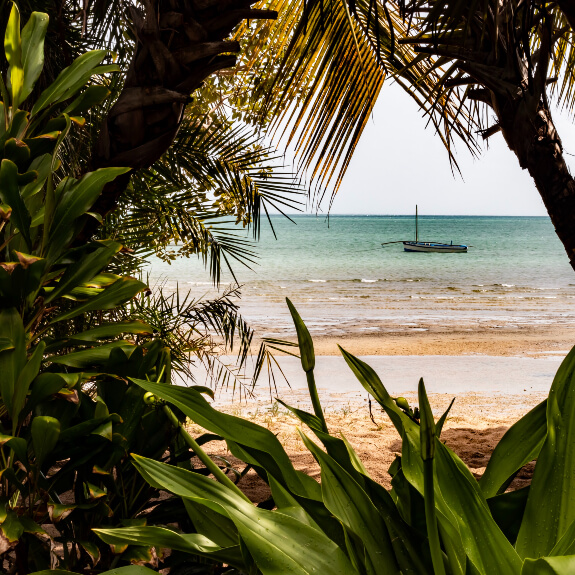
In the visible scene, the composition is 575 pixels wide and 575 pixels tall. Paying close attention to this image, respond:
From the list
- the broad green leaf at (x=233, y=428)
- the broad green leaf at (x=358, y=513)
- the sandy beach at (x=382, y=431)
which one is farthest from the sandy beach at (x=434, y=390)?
the broad green leaf at (x=358, y=513)

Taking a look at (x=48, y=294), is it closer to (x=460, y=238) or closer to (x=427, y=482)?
(x=427, y=482)

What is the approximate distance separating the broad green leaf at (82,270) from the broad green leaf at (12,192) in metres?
0.15

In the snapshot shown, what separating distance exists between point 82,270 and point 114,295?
0.11 m

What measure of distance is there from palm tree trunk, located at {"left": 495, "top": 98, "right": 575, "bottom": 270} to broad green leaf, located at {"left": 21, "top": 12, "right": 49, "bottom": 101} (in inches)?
81.1

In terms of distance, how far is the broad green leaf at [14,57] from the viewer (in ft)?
→ 4.91

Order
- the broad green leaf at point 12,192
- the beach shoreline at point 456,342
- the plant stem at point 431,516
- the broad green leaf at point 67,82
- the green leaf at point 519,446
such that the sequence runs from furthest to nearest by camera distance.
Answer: the beach shoreline at point 456,342, the broad green leaf at point 67,82, the broad green leaf at point 12,192, the green leaf at point 519,446, the plant stem at point 431,516

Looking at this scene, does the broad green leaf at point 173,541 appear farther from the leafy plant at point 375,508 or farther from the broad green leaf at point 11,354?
the broad green leaf at point 11,354

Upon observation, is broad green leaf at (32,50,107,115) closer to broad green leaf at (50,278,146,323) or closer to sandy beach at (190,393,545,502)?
broad green leaf at (50,278,146,323)

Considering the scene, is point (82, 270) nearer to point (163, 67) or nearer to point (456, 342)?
point (163, 67)

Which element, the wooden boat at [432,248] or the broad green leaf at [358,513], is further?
the wooden boat at [432,248]

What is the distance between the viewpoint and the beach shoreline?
10000 millimetres

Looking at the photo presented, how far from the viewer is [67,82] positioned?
1.58 meters

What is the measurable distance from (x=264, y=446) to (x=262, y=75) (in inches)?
161

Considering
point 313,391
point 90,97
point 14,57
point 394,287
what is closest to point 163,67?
point 90,97
